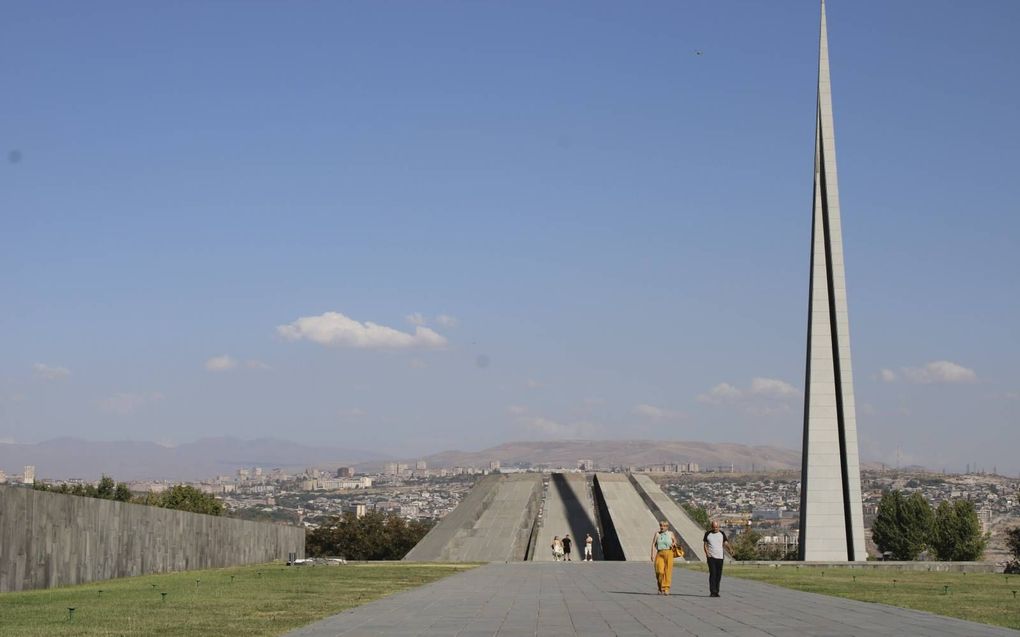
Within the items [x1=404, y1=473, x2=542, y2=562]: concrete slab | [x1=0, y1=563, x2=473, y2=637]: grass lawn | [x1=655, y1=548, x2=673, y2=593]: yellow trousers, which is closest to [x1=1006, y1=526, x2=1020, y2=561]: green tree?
[x1=404, y1=473, x2=542, y2=562]: concrete slab

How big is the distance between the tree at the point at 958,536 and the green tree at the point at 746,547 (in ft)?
46.6

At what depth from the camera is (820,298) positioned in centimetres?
4109

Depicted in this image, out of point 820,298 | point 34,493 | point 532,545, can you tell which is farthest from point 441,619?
point 532,545

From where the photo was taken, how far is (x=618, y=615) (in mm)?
13398

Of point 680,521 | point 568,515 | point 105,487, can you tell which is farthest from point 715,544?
point 105,487

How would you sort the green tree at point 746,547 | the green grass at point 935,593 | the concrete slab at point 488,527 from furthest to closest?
1. the green tree at point 746,547
2. the concrete slab at point 488,527
3. the green grass at point 935,593

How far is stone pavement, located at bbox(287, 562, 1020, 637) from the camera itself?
36.9ft

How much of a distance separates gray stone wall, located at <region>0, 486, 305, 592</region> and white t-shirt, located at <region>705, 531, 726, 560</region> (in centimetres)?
1170

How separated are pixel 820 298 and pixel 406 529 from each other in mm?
34344

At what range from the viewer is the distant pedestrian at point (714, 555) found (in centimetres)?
1719

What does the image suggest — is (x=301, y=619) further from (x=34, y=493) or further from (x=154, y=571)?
(x=154, y=571)

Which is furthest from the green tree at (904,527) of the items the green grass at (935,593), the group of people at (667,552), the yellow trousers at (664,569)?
the yellow trousers at (664,569)

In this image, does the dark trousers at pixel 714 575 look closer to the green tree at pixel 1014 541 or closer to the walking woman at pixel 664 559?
the walking woman at pixel 664 559

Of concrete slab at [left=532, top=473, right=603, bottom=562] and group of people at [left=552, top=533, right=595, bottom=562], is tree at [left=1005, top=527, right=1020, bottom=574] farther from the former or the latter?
group of people at [left=552, top=533, right=595, bottom=562]
